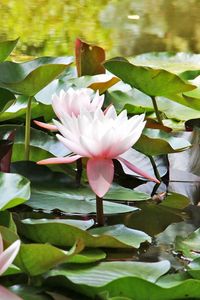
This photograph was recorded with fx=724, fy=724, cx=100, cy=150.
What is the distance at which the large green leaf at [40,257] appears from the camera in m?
0.73

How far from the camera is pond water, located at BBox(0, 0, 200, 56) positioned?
253 centimetres

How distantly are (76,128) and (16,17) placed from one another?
230cm

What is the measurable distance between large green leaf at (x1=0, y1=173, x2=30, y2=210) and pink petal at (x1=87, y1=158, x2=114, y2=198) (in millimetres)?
85

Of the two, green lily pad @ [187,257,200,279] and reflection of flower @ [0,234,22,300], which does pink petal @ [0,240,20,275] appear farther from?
green lily pad @ [187,257,200,279]

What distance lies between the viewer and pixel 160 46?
263cm

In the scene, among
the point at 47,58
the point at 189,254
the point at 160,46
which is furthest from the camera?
the point at 160,46

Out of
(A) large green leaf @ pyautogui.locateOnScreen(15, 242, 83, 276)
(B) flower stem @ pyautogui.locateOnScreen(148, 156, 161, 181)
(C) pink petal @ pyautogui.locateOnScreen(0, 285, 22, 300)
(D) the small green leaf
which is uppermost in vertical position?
(D) the small green leaf

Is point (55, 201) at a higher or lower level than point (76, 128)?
lower

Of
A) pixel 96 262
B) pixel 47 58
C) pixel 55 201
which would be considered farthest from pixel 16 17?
pixel 96 262

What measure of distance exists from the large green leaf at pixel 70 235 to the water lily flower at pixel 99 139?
7 cm

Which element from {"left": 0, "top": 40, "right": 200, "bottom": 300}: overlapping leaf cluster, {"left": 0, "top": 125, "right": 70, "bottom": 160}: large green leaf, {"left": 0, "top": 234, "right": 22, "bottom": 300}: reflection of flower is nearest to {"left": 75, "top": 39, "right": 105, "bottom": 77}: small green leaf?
{"left": 0, "top": 40, "right": 200, "bottom": 300}: overlapping leaf cluster

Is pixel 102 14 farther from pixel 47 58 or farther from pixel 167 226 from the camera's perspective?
pixel 167 226

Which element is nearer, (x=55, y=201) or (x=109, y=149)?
(x=109, y=149)

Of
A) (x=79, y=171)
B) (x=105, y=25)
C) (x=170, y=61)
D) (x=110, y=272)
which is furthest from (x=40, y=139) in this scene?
(x=105, y=25)
